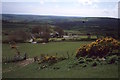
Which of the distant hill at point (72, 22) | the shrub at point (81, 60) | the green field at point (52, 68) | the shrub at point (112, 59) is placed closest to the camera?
the green field at point (52, 68)

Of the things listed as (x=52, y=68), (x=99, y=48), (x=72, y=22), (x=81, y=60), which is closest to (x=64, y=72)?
(x=52, y=68)

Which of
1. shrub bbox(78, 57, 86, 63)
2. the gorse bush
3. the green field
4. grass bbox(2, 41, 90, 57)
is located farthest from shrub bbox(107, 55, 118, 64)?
grass bbox(2, 41, 90, 57)

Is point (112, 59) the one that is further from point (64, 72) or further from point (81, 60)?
point (64, 72)

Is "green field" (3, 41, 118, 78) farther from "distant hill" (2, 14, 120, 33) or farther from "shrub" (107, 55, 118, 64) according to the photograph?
"distant hill" (2, 14, 120, 33)

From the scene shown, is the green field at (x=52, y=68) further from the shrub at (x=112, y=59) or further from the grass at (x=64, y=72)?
the shrub at (x=112, y=59)

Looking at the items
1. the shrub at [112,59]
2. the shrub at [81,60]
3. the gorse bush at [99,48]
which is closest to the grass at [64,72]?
the shrub at [112,59]

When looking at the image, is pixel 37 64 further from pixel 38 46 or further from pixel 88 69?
pixel 88 69
